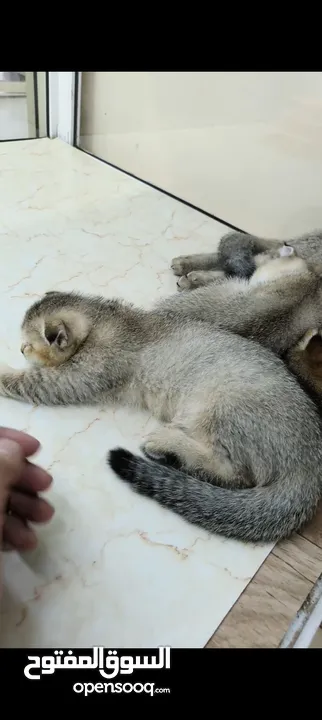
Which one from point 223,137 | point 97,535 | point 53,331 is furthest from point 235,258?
point 97,535

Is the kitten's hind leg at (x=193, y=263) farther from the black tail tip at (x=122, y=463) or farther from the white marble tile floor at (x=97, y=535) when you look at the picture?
the black tail tip at (x=122, y=463)

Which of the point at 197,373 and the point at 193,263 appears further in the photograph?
the point at 193,263

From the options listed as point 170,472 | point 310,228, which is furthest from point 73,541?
point 310,228

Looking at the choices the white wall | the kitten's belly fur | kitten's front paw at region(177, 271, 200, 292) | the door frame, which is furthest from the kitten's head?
the door frame

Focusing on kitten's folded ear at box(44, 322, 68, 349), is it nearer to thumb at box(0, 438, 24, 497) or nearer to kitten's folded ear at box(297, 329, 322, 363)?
thumb at box(0, 438, 24, 497)

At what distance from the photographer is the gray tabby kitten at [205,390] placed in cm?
132

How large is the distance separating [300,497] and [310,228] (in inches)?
53.0

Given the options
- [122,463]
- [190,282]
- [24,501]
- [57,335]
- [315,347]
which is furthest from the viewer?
[190,282]

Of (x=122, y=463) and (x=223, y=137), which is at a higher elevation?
(x=223, y=137)

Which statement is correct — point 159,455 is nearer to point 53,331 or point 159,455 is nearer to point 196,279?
point 53,331

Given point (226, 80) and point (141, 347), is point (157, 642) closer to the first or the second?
point (141, 347)

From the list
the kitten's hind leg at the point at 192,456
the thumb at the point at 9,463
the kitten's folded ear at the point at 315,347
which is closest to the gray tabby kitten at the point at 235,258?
the kitten's folded ear at the point at 315,347

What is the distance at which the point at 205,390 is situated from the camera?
4.90ft

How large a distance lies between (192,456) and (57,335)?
53 centimetres
